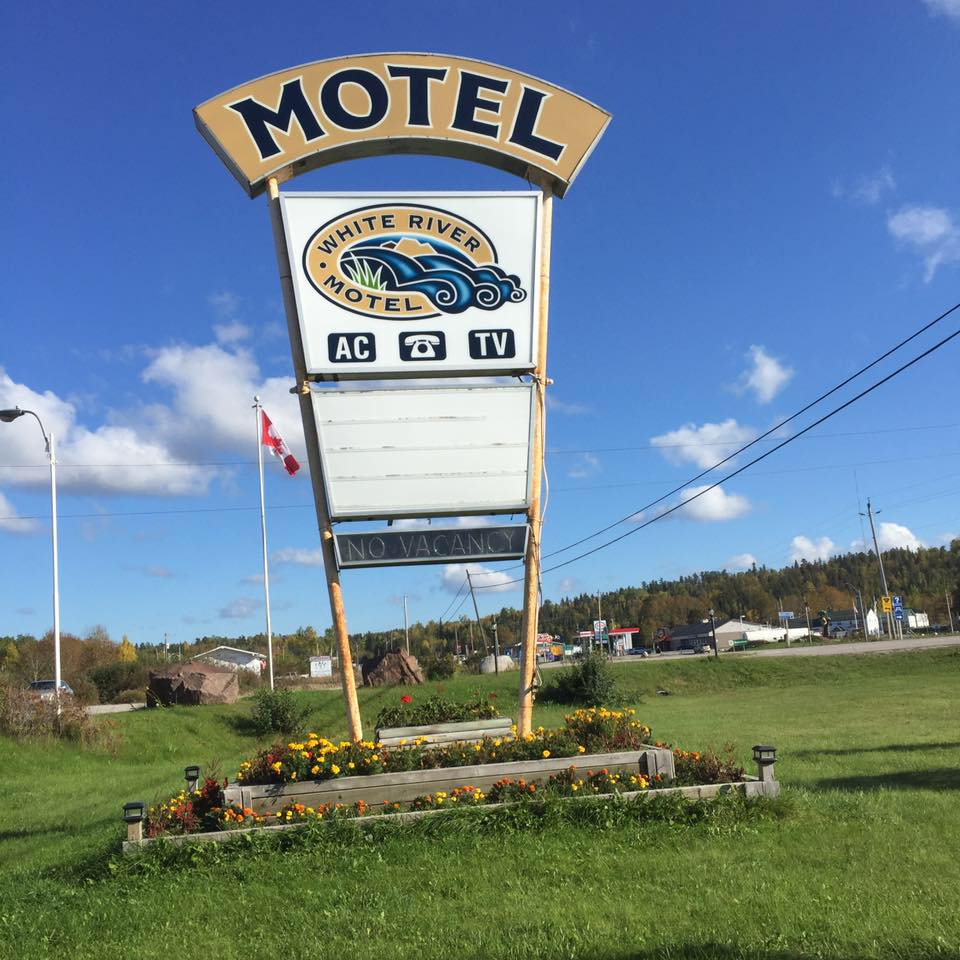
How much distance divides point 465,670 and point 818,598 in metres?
156

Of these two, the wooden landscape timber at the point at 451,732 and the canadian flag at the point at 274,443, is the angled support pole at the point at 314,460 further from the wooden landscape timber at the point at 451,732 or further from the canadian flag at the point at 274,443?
the canadian flag at the point at 274,443

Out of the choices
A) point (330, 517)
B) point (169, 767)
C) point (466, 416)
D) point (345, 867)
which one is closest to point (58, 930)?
point (345, 867)

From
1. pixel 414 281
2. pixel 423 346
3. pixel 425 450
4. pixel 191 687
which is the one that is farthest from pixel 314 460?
pixel 191 687

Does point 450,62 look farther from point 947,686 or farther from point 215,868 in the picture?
point 947,686

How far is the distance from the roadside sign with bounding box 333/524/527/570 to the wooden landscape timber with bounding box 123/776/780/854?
2.60 metres

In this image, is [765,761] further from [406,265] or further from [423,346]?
[406,265]

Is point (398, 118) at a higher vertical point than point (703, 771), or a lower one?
higher

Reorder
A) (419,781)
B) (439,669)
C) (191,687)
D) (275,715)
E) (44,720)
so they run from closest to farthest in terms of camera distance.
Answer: (419,781) < (44,720) < (275,715) < (191,687) < (439,669)

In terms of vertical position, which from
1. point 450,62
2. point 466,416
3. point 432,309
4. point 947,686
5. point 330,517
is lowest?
point 947,686

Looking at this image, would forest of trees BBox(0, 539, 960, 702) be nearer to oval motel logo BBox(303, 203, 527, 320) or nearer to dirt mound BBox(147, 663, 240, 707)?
dirt mound BBox(147, 663, 240, 707)

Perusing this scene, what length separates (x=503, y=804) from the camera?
796 centimetres

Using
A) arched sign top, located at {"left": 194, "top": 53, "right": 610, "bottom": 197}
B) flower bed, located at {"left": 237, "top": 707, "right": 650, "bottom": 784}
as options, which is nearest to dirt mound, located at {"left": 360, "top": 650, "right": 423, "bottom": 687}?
flower bed, located at {"left": 237, "top": 707, "right": 650, "bottom": 784}

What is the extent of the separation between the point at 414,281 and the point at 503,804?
5854 millimetres

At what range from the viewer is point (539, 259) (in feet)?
34.7
